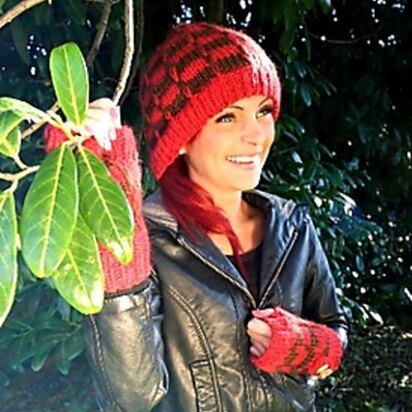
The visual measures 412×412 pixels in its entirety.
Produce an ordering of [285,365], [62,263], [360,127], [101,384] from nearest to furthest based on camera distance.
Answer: [62,263] < [101,384] < [285,365] < [360,127]

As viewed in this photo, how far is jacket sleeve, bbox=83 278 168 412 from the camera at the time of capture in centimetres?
103

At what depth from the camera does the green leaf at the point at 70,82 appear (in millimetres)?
701

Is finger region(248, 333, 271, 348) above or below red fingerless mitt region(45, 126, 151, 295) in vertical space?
below

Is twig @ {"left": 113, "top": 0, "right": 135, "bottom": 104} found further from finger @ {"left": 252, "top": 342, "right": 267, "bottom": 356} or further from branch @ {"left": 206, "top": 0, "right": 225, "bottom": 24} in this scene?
branch @ {"left": 206, "top": 0, "right": 225, "bottom": 24}

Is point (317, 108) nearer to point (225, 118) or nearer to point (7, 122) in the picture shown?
point (225, 118)

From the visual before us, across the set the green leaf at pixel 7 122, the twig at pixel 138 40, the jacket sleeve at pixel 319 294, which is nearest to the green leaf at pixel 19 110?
the green leaf at pixel 7 122

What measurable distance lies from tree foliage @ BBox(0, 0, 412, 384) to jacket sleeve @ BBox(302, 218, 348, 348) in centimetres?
48

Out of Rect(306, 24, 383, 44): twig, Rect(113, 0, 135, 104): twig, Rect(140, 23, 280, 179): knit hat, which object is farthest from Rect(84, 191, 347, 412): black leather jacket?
Rect(306, 24, 383, 44): twig

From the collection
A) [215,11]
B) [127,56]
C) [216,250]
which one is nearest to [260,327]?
[216,250]

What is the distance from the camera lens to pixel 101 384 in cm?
112

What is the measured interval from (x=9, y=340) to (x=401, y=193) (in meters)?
2.24

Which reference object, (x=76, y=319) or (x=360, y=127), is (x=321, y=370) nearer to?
(x=76, y=319)

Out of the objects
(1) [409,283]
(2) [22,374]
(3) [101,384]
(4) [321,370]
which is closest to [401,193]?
(1) [409,283]

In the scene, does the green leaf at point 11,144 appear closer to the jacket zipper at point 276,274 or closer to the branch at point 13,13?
the branch at point 13,13
